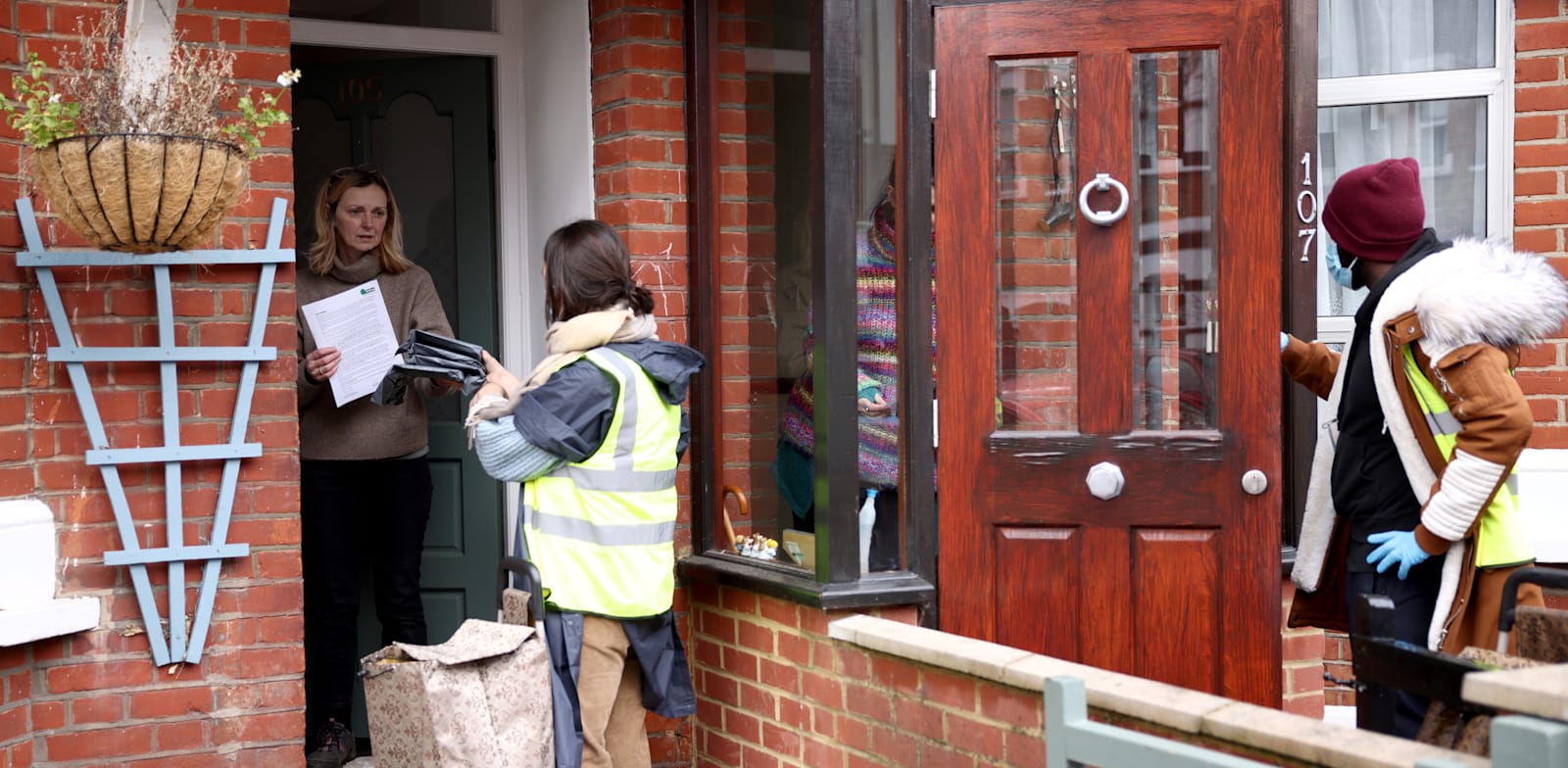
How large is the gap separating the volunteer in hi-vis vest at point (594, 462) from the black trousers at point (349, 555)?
1.17 meters

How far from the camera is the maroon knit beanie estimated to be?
354 centimetres

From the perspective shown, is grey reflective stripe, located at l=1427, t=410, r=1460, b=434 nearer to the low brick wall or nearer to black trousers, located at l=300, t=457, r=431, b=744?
the low brick wall

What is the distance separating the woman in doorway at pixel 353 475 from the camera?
4.61 meters

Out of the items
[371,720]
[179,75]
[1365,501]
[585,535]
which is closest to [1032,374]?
[1365,501]

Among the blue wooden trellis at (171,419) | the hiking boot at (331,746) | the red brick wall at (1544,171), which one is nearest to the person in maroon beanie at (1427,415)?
the red brick wall at (1544,171)

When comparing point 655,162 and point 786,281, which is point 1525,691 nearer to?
point 786,281

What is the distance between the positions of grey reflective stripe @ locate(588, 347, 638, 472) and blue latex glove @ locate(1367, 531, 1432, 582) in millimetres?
1784

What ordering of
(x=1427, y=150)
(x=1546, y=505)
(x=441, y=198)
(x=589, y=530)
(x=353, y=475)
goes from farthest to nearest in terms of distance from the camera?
(x=441, y=198), (x=1427, y=150), (x=353, y=475), (x=1546, y=505), (x=589, y=530)

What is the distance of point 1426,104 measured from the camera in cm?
498

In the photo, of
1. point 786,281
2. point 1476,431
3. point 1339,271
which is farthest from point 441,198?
point 1476,431

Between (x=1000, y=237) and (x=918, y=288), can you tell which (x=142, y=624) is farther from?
(x=1000, y=237)

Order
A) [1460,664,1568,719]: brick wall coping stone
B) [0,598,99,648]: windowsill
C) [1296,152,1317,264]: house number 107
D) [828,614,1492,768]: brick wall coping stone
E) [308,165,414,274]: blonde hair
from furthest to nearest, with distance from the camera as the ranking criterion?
[308,165,414,274]: blonde hair < [1296,152,1317,264]: house number 107 < [0,598,99,648]: windowsill < [828,614,1492,768]: brick wall coping stone < [1460,664,1568,719]: brick wall coping stone

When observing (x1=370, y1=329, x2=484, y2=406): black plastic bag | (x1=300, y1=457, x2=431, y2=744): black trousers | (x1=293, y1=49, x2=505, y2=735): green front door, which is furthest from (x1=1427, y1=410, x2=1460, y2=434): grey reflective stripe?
(x1=293, y1=49, x2=505, y2=735): green front door

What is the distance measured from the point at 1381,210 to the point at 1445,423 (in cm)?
56
